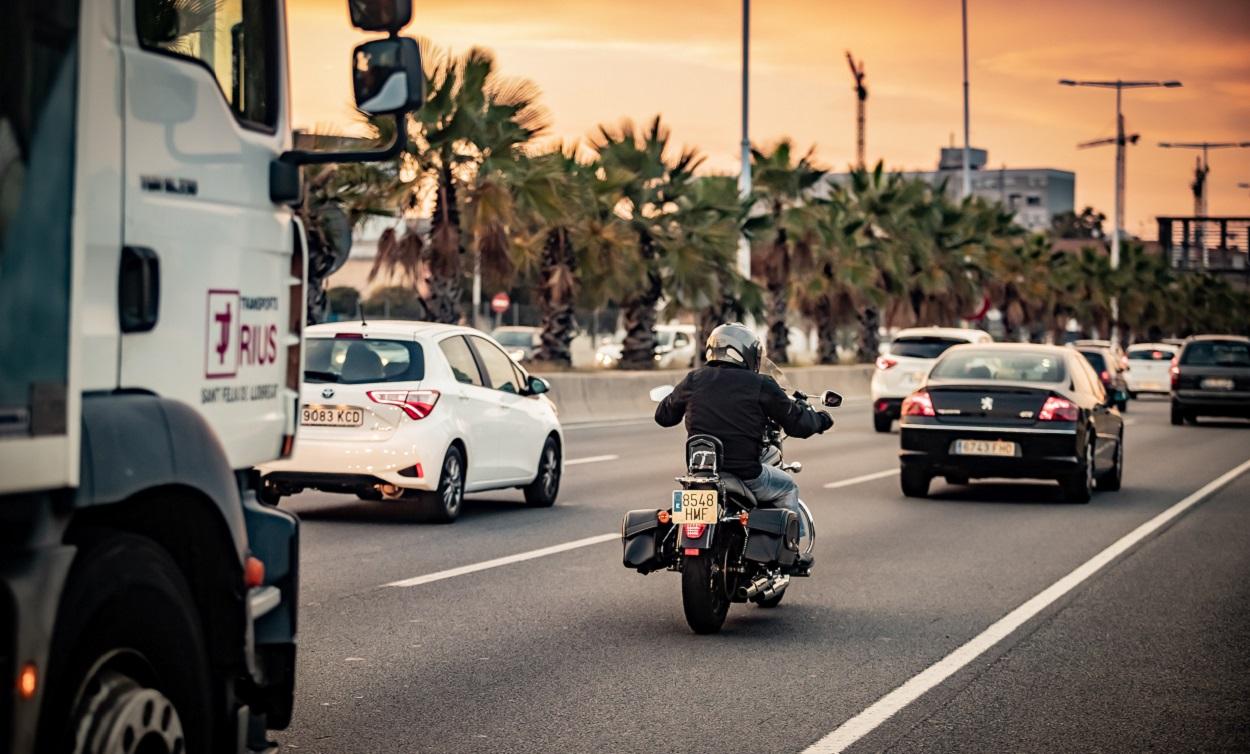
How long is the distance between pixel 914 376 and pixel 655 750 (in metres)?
22.3

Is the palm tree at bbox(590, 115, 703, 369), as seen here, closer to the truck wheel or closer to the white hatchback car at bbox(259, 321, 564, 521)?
the white hatchback car at bbox(259, 321, 564, 521)

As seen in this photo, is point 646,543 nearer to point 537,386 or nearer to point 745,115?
point 537,386

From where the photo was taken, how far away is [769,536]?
31.3 ft

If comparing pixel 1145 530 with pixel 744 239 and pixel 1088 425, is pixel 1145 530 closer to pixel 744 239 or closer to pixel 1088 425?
pixel 1088 425

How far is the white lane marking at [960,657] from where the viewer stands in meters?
7.24

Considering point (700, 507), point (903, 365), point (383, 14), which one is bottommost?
point (700, 507)

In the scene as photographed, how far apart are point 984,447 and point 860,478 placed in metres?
3.01

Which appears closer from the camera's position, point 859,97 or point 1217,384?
point 1217,384

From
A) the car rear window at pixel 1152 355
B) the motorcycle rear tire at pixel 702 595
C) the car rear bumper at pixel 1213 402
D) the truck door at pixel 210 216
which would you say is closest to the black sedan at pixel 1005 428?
the motorcycle rear tire at pixel 702 595

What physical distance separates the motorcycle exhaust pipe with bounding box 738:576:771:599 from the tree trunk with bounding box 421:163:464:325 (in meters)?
21.5

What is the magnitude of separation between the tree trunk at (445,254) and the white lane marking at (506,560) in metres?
17.5

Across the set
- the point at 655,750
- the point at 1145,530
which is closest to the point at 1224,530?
the point at 1145,530

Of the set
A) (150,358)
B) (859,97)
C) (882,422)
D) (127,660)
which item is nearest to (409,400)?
(150,358)

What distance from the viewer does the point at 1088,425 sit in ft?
59.2
